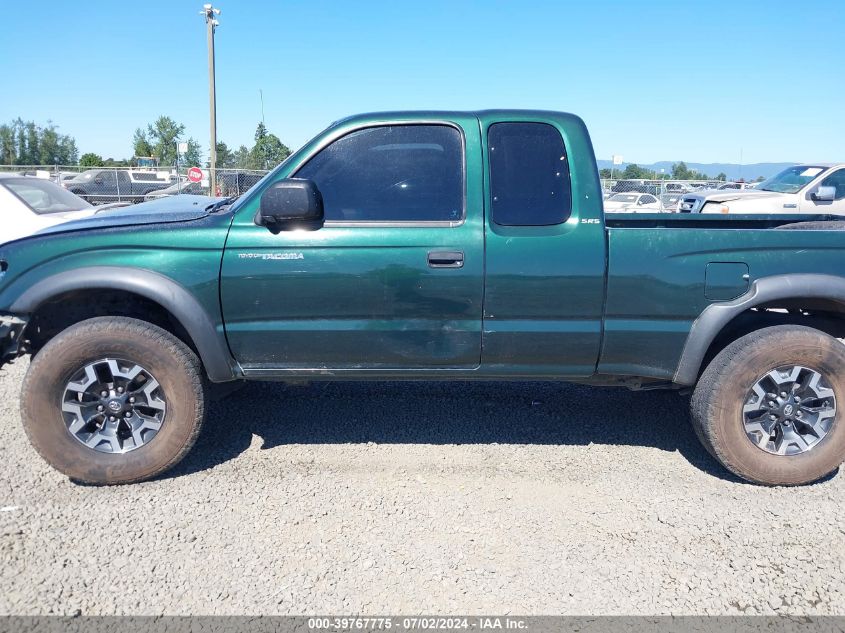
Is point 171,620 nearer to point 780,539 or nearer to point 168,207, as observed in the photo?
point 168,207

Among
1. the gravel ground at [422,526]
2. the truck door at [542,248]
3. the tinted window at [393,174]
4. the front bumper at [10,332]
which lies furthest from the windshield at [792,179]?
the front bumper at [10,332]

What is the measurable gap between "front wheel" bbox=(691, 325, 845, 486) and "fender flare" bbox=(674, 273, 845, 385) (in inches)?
8.4

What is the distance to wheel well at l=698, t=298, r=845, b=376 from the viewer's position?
11.2ft

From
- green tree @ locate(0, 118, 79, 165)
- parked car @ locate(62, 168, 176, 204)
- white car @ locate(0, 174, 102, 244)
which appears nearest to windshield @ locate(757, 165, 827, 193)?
white car @ locate(0, 174, 102, 244)

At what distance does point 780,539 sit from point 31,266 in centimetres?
401

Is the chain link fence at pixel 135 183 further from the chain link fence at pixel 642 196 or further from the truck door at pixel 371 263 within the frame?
the truck door at pixel 371 263

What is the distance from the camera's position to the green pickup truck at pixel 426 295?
A: 3.23 meters

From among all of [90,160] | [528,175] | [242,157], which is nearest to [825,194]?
[528,175]

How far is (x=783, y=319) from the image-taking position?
3.55 metres

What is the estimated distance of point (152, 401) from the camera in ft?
11.0

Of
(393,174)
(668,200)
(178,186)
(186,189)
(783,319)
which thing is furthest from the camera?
(668,200)

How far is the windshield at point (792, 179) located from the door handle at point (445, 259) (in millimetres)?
11076

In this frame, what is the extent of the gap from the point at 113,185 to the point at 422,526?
2433 centimetres

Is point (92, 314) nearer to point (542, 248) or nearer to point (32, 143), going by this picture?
point (542, 248)
